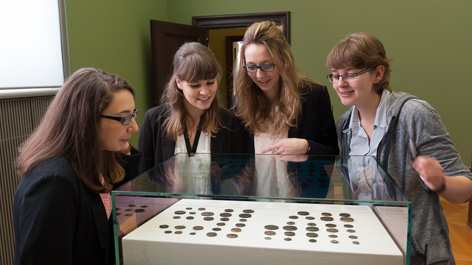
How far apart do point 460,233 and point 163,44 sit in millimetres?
4714

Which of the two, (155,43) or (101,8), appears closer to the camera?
(101,8)

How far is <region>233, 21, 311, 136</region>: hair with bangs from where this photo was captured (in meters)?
2.37

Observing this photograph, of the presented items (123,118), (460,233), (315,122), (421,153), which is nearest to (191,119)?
(315,122)

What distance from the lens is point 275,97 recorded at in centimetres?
254

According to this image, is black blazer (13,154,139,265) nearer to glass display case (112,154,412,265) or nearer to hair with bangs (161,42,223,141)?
glass display case (112,154,412,265)

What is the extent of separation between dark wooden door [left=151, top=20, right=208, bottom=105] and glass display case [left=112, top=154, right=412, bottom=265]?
479cm

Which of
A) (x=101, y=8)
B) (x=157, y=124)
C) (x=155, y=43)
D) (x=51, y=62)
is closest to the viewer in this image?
(x=157, y=124)

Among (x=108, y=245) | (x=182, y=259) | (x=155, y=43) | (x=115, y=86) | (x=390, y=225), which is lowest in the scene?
(x=108, y=245)

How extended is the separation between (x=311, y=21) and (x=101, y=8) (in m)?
3.40

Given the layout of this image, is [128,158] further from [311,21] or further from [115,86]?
[311,21]

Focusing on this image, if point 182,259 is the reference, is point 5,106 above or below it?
above

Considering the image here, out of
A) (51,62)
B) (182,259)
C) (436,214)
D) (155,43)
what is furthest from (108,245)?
(155,43)

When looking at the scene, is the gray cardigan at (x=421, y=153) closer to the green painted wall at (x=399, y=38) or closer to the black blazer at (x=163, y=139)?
the black blazer at (x=163, y=139)

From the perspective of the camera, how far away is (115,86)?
1654 mm
